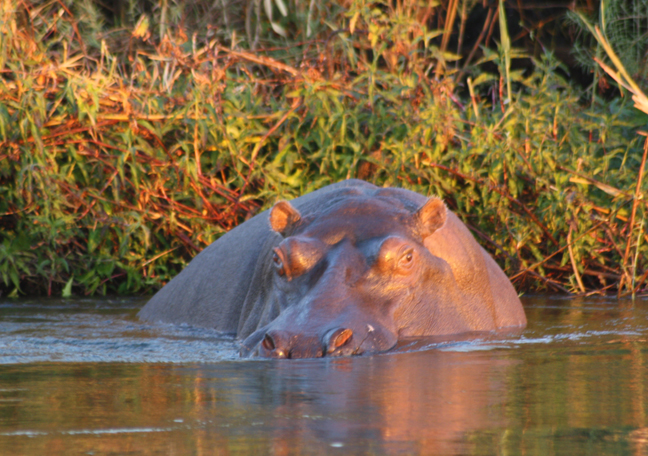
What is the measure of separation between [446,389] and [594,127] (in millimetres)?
4674

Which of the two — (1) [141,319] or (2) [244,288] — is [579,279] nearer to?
(2) [244,288]

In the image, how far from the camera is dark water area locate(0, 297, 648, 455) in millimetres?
2029

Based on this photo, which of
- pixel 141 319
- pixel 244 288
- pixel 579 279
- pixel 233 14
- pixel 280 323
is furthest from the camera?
pixel 233 14

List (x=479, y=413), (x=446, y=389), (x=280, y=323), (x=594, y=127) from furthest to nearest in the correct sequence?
(x=594, y=127) → (x=280, y=323) → (x=446, y=389) → (x=479, y=413)

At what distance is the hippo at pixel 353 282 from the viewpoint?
12.1 ft

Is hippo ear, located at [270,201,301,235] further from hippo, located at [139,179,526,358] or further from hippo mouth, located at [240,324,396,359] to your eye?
hippo mouth, located at [240,324,396,359]

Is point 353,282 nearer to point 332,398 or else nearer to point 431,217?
point 431,217

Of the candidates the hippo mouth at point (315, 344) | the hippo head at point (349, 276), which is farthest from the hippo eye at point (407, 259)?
the hippo mouth at point (315, 344)

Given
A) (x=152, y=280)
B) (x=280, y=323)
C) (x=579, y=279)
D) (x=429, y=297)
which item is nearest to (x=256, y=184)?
(x=152, y=280)

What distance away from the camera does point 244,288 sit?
550 cm

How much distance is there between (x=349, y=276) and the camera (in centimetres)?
401

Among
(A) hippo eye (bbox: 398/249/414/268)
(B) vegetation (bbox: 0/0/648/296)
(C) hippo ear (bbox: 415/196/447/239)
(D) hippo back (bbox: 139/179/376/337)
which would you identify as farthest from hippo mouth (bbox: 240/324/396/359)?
(B) vegetation (bbox: 0/0/648/296)

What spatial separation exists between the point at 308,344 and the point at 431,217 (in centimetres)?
132

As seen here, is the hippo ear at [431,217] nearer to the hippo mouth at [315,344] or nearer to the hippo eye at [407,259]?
the hippo eye at [407,259]
